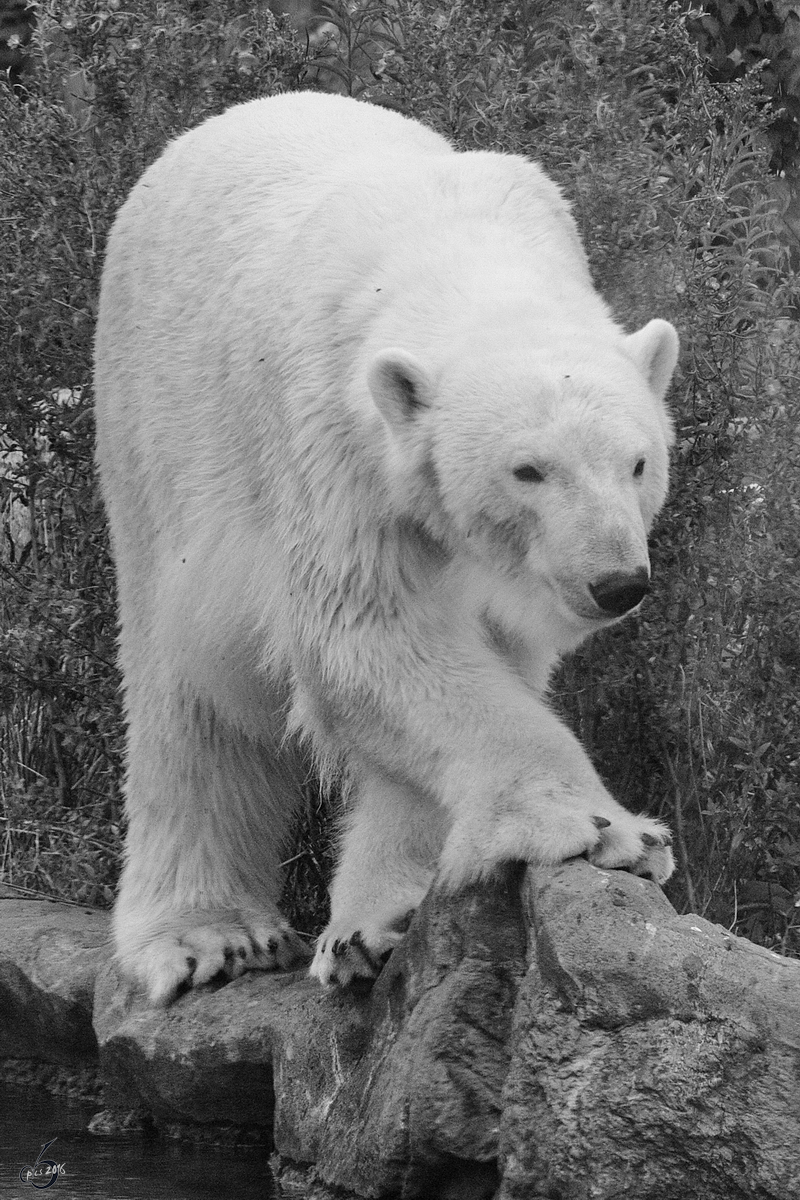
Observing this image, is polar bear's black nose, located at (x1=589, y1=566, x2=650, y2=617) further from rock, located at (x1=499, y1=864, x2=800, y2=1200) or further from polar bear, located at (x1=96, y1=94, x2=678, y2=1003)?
rock, located at (x1=499, y1=864, x2=800, y2=1200)

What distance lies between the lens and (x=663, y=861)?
3398 millimetres

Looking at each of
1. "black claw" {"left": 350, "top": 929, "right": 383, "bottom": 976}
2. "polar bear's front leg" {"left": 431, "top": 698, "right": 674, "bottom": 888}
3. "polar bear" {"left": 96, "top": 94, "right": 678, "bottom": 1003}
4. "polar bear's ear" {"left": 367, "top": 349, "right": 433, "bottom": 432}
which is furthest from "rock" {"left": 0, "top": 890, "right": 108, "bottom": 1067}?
"polar bear's ear" {"left": 367, "top": 349, "right": 433, "bottom": 432}

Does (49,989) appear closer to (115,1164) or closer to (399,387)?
(115,1164)

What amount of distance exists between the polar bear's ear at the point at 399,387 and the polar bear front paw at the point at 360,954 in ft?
3.55

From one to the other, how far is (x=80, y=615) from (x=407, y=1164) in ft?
8.05

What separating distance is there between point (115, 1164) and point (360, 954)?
81cm

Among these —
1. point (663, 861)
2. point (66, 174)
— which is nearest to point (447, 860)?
point (663, 861)

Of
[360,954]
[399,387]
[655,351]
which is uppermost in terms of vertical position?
[655,351]

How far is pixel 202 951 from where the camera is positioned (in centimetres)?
439

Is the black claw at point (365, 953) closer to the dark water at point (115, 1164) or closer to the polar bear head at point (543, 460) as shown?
the dark water at point (115, 1164)

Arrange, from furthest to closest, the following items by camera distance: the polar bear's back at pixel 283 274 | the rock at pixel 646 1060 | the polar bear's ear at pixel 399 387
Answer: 1. the polar bear's back at pixel 283 274
2. the polar bear's ear at pixel 399 387
3. the rock at pixel 646 1060

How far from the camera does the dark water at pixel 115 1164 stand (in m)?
3.71

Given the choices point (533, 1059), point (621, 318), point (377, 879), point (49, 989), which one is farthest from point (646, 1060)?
point (621, 318)

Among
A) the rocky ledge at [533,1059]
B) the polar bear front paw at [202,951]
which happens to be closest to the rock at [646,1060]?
the rocky ledge at [533,1059]
